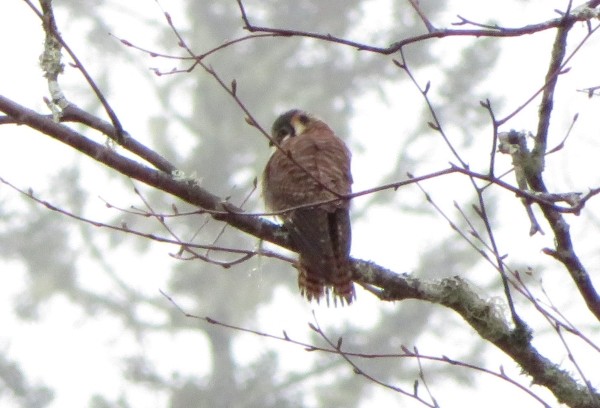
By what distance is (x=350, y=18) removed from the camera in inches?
758

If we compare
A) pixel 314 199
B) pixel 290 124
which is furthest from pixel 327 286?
pixel 290 124

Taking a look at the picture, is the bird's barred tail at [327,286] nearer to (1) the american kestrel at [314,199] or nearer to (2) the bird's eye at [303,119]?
(1) the american kestrel at [314,199]

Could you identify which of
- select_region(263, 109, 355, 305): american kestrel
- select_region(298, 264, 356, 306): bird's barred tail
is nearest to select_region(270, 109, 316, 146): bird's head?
select_region(263, 109, 355, 305): american kestrel

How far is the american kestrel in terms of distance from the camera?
312 centimetres

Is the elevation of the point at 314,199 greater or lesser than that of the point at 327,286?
greater

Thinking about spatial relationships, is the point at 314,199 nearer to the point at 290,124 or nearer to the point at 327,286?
the point at 327,286

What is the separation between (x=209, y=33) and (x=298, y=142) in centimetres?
1624

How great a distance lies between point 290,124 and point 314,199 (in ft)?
3.19

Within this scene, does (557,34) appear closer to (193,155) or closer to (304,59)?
(193,155)

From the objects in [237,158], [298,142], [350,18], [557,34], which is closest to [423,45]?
[350,18]

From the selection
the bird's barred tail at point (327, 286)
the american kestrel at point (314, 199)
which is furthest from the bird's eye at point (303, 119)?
the bird's barred tail at point (327, 286)

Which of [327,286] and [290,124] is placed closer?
[327,286]

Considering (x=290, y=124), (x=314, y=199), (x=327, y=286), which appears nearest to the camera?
(x=327, y=286)

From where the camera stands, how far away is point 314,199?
141 inches
